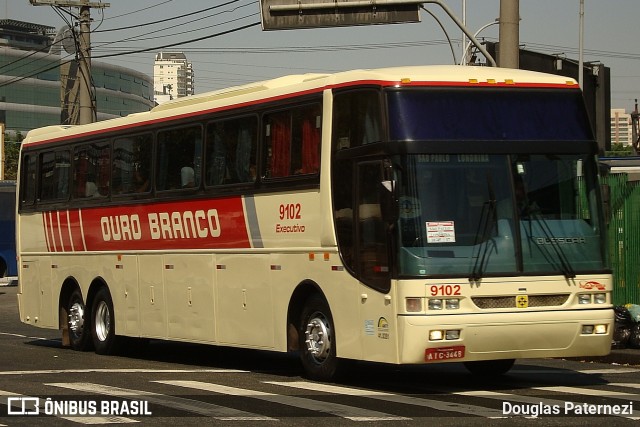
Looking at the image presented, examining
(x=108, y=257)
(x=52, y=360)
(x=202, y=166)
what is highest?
(x=202, y=166)

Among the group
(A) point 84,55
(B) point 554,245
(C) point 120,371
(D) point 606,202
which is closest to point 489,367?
A: (B) point 554,245

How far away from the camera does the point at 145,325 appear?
1970cm

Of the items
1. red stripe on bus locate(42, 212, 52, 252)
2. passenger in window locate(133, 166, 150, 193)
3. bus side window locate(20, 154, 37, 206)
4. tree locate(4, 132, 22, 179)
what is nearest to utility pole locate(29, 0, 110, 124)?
bus side window locate(20, 154, 37, 206)

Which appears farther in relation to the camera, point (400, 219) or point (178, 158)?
point (178, 158)

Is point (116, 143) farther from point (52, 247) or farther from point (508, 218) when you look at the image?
point (508, 218)

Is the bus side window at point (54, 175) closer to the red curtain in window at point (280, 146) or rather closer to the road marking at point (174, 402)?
the red curtain in window at point (280, 146)

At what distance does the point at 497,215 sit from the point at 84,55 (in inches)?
1038

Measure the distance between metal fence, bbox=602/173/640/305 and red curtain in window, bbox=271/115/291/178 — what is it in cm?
897

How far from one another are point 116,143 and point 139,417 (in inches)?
387

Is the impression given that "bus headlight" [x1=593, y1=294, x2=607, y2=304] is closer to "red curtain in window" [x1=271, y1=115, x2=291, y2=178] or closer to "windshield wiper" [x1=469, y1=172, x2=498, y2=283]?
"windshield wiper" [x1=469, y1=172, x2=498, y2=283]

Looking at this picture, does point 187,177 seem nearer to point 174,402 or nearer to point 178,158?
point 178,158

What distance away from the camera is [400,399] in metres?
13.1

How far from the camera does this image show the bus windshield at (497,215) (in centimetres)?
1345

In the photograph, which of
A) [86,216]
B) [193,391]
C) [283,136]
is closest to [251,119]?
[283,136]
